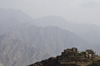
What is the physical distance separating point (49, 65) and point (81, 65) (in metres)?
21.0

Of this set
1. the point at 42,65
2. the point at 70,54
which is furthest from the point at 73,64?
the point at 42,65

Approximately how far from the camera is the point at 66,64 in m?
40.2

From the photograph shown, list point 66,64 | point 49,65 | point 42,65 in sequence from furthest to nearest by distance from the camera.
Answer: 1. point 42,65
2. point 49,65
3. point 66,64

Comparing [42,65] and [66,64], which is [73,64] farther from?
[42,65]

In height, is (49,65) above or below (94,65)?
below

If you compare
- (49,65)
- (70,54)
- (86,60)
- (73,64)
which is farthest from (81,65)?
(49,65)

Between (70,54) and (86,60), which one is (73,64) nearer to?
(86,60)

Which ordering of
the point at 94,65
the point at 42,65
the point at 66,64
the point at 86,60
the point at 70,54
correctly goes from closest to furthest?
the point at 94,65 < the point at 66,64 < the point at 86,60 < the point at 70,54 < the point at 42,65

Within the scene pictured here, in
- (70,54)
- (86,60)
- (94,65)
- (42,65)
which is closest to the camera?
(94,65)

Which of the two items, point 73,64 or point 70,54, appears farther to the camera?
point 70,54

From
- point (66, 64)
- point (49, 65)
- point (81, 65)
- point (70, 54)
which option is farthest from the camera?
point (49, 65)

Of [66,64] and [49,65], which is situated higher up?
[66,64]

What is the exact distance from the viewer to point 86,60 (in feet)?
141

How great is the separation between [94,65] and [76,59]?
408 inches
